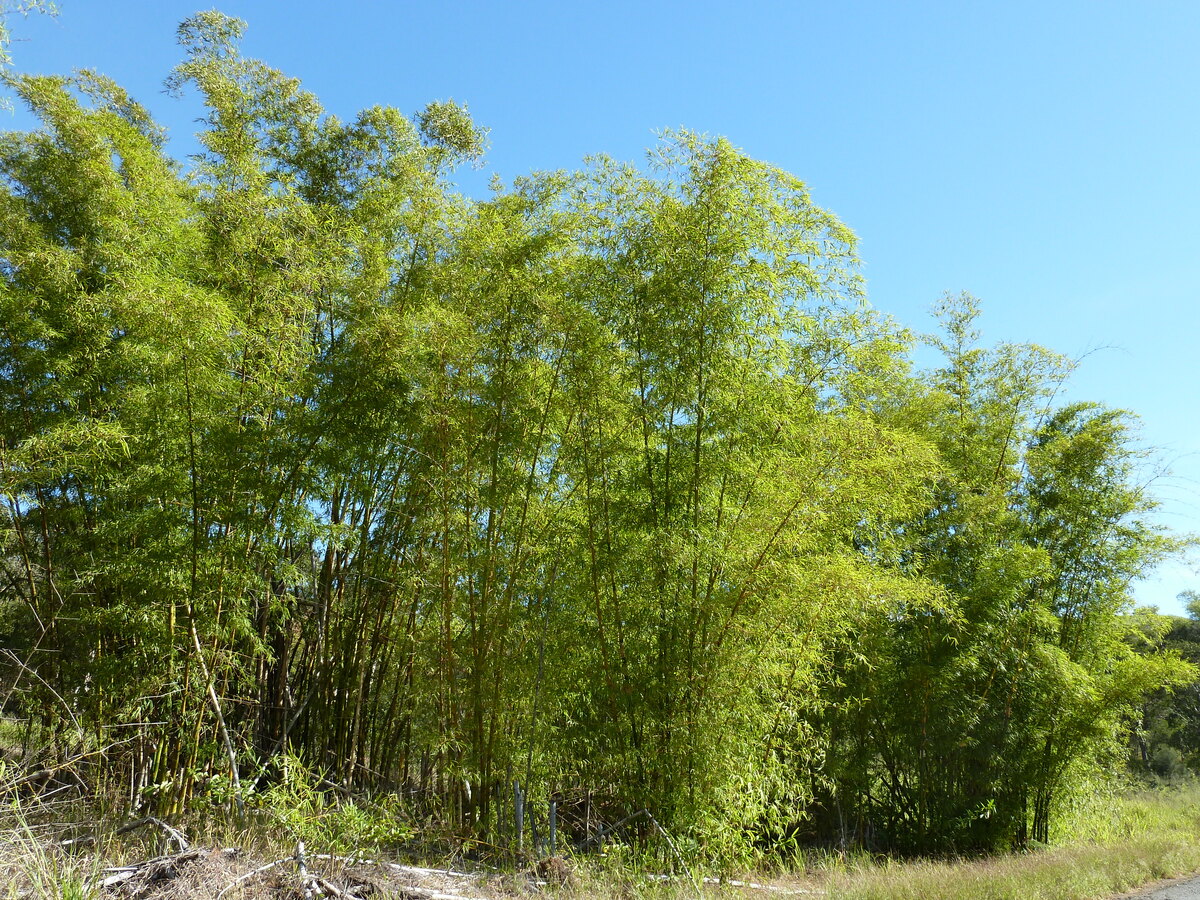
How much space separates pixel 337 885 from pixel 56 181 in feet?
16.4

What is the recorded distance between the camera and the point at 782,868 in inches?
195

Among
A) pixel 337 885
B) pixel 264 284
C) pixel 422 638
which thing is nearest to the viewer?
pixel 337 885

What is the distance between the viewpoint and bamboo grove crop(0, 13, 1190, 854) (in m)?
4.45

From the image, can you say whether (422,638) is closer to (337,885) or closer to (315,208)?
(337,885)

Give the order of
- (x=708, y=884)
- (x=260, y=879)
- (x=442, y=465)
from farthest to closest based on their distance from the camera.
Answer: (x=442, y=465), (x=708, y=884), (x=260, y=879)

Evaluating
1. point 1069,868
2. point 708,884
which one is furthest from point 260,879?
point 1069,868

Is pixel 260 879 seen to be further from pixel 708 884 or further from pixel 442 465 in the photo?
pixel 442 465

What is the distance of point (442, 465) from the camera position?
4988mm

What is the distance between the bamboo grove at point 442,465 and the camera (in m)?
4.45

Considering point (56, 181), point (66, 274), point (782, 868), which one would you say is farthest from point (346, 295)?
point (782, 868)

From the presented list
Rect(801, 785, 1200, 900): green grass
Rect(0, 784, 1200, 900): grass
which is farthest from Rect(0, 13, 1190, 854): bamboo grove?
Rect(801, 785, 1200, 900): green grass

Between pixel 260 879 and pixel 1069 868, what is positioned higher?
pixel 260 879

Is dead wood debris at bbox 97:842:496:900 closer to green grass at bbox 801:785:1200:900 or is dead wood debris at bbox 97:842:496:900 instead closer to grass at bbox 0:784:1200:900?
grass at bbox 0:784:1200:900

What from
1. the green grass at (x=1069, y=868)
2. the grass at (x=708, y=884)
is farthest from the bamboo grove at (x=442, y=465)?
the green grass at (x=1069, y=868)
